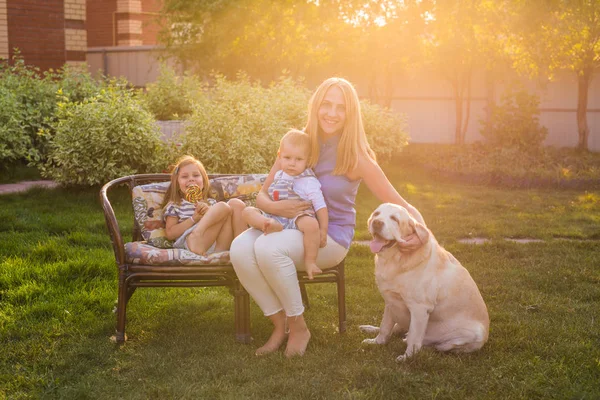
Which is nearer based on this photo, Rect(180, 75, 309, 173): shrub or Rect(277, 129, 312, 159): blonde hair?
Rect(277, 129, 312, 159): blonde hair

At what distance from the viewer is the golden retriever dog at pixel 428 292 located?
3697 millimetres

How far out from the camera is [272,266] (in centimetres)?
377

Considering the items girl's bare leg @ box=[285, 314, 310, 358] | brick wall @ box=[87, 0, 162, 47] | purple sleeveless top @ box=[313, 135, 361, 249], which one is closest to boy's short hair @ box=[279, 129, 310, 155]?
purple sleeveless top @ box=[313, 135, 361, 249]

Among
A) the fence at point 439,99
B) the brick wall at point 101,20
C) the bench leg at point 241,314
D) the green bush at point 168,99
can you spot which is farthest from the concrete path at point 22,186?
the brick wall at point 101,20

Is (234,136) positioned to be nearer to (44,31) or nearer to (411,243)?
(411,243)

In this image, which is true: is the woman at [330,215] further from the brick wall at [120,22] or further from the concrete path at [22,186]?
the brick wall at [120,22]

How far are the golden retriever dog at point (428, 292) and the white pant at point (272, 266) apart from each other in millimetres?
485

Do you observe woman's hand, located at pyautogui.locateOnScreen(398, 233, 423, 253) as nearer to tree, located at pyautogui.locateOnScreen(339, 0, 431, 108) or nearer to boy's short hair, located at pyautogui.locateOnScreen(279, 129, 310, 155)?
boy's short hair, located at pyautogui.locateOnScreen(279, 129, 310, 155)

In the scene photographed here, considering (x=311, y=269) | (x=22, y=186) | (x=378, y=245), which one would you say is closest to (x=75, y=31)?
(x=22, y=186)

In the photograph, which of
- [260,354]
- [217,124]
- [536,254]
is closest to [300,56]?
[217,124]

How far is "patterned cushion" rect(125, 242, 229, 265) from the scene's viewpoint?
394 cm

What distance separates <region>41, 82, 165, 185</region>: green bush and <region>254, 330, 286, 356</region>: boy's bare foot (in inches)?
191

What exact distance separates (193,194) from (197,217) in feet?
0.63

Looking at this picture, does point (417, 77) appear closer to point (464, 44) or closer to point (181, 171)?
point (464, 44)
